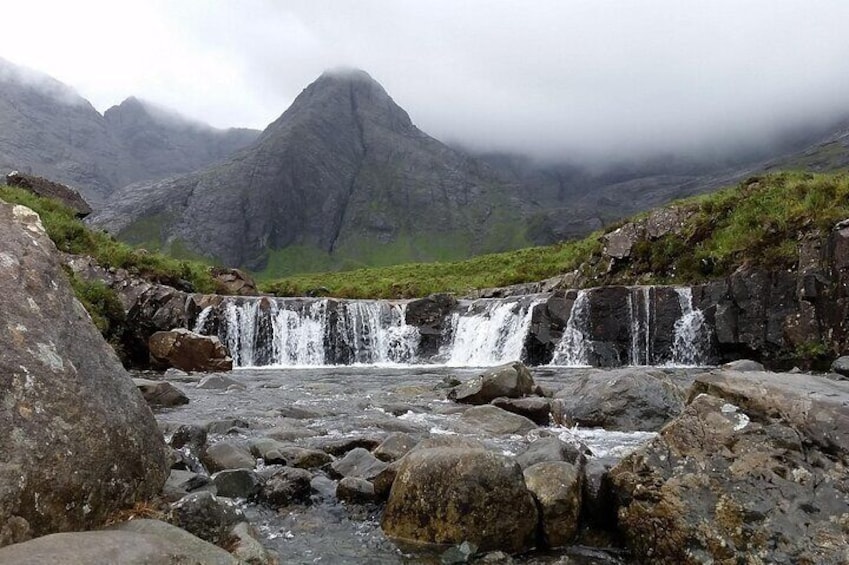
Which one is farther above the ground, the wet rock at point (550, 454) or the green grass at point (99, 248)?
the green grass at point (99, 248)

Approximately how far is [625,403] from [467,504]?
280 inches

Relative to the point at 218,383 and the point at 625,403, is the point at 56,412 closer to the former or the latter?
the point at 625,403

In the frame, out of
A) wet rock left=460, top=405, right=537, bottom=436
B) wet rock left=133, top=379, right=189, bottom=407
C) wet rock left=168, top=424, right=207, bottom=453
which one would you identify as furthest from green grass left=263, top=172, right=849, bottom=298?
wet rock left=168, top=424, right=207, bottom=453

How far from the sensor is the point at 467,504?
7.79 meters

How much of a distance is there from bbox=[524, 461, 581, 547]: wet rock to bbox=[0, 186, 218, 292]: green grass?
119 feet

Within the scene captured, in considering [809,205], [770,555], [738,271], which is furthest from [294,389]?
[809,205]

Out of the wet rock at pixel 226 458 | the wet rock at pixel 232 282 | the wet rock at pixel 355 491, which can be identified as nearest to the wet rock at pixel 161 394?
the wet rock at pixel 226 458

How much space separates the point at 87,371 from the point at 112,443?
880mm

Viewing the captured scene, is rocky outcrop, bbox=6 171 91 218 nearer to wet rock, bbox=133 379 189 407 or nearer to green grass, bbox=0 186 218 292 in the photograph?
green grass, bbox=0 186 218 292

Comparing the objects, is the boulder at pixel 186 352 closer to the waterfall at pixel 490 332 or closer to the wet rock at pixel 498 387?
the waterfall at pixel 490 332

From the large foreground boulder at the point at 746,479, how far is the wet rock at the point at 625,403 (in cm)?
561

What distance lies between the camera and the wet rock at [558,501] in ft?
26.0

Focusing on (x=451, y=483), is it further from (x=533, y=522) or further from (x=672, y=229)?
(x=672, y=229)

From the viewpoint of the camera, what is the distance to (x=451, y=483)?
7.91 metres
